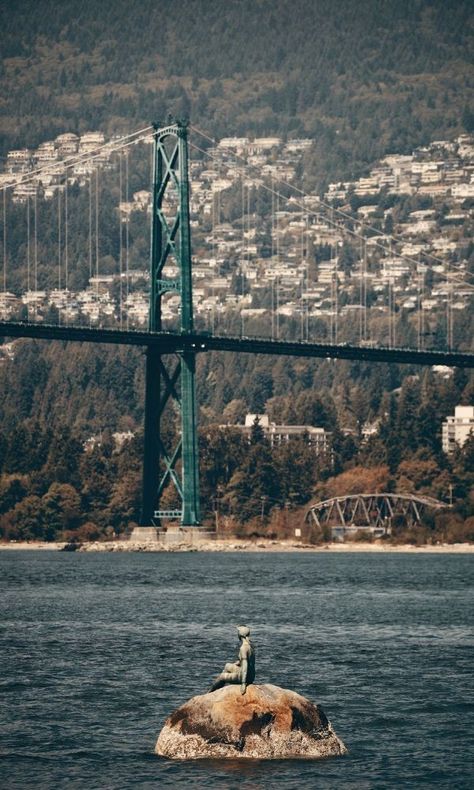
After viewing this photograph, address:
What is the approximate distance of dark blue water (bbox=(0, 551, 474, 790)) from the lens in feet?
94.2

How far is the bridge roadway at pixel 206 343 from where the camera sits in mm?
99750

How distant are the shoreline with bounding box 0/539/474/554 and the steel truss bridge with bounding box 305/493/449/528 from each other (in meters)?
4.27

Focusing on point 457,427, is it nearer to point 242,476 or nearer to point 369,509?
point 369,509

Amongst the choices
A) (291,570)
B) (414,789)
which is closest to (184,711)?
(414,789)

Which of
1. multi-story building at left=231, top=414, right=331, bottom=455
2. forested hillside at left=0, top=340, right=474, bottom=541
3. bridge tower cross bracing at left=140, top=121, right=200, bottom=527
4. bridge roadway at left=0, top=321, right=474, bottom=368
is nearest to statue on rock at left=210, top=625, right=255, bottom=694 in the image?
bridge roadway at left=0, top=321, right=474, bottom=368

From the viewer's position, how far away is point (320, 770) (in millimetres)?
28422

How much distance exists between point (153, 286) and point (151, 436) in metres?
8.70

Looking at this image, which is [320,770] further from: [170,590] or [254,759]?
[170,590]

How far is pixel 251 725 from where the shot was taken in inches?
1115

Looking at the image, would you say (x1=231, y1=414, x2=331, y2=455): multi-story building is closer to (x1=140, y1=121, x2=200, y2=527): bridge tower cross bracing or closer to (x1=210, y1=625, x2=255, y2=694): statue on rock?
(x1=140, y1=121, x2=200, y2=527): bridge tower cross bracing

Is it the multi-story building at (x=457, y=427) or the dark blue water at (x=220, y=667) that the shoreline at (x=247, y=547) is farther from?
the dark blue water at (x=220, y=667)

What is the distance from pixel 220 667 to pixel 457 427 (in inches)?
4327

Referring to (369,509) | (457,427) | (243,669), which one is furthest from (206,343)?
Answer: (243,669)

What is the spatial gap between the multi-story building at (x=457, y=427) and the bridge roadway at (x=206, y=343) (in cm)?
2714
